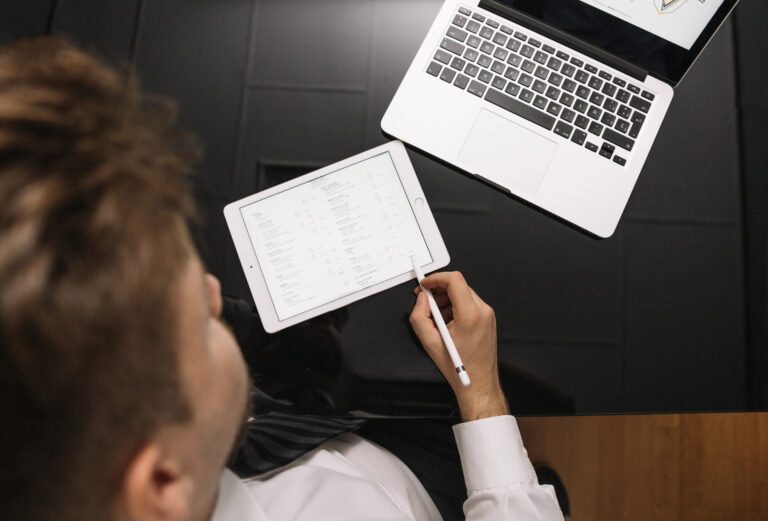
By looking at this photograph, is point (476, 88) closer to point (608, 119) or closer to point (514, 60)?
point (514, 60)

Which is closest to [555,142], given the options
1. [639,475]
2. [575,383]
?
[575,383]

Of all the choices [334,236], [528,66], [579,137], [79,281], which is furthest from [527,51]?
[79,281]

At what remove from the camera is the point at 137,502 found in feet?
1.06

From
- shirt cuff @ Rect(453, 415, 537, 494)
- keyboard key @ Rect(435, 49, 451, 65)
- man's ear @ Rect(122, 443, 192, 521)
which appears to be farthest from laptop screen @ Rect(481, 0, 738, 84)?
man's ear @ Rect(122, 443, 192, 521)

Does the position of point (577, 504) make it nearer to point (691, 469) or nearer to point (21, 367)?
point (691, 469)

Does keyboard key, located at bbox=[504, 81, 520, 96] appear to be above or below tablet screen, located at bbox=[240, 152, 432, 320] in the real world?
above

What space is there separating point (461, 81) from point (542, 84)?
11cm

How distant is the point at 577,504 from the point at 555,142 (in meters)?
0.85

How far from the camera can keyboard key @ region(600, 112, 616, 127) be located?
25.0 inches

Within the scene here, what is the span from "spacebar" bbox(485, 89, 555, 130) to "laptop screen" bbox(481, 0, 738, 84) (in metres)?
0.12

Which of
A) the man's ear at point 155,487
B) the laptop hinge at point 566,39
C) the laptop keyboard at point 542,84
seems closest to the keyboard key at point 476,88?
the laptop keyboard at point 542,84

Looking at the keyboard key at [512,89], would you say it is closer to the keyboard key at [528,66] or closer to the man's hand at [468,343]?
the keyboard key at [528,66]

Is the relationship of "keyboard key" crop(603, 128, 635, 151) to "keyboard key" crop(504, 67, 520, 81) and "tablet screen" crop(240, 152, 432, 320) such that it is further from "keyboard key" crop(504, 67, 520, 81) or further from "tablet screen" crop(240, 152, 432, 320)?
"tablet screen" crop(240, 152, 432, 320)

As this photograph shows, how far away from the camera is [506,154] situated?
63cm
